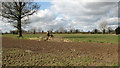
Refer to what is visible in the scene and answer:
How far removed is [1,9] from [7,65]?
22853 mm

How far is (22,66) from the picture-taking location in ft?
16.6

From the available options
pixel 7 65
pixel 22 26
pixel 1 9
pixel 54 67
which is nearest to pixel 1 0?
pixel 1 9

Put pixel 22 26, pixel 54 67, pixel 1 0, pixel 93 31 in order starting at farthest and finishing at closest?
pixel 93 31 → pixel 22 26 → pixel 1 0 → pixel 54 67

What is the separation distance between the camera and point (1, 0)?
75.1 feet

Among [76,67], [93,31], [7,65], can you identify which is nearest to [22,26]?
[7,65]

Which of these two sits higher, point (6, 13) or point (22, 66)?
point (6, 13)

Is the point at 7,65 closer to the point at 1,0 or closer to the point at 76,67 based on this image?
the point at 76,67

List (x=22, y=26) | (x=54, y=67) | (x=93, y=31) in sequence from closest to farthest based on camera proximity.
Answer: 1. (x=54, y=67)
2. (x=22, y=26)
3. (x=93, y=31)

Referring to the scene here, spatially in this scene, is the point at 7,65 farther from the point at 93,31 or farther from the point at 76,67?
the point at 93,31

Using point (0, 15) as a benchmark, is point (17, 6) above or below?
above

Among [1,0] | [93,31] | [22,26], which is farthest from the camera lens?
[93,31]

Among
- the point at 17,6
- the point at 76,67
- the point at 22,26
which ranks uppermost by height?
the point at 17,6

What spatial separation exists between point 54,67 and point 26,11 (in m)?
22.3

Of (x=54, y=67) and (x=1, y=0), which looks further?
(x=1, y=0)
